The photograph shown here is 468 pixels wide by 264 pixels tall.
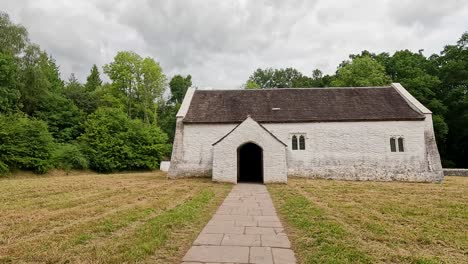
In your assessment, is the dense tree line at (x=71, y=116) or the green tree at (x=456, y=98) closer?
the dense tree line at (x=71, y=116)

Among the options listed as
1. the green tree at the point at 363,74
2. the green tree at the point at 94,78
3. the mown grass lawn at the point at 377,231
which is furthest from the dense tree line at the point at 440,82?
the green tree at the point at 94,78

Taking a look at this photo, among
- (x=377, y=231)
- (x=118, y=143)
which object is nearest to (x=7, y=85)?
(x=118, y=143)

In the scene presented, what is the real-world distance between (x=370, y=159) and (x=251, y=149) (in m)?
8.79

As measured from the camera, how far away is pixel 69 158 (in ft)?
85.5

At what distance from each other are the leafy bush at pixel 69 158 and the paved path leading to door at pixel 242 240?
73.1 ft

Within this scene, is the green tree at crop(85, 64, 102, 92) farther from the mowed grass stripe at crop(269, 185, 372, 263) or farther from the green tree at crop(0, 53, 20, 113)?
the mowed grass stripe at crop(269, 185, 372, 263)

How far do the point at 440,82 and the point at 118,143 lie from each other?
37657 mm

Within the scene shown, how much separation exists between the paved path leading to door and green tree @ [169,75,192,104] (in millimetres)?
49965

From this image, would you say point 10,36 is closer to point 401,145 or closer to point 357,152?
point 357,152

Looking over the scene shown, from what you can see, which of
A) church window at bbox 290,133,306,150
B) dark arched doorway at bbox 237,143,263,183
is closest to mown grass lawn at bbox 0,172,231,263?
church window at bbox 290,133,306,150

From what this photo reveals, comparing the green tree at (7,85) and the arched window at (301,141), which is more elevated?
the green tree at (7,85)

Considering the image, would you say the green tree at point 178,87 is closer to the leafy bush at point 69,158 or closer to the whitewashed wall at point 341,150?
the leafy bush at point 69,158

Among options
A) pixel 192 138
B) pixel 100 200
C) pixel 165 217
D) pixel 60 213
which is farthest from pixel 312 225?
pixel 192 138

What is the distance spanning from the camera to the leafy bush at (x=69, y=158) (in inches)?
988
